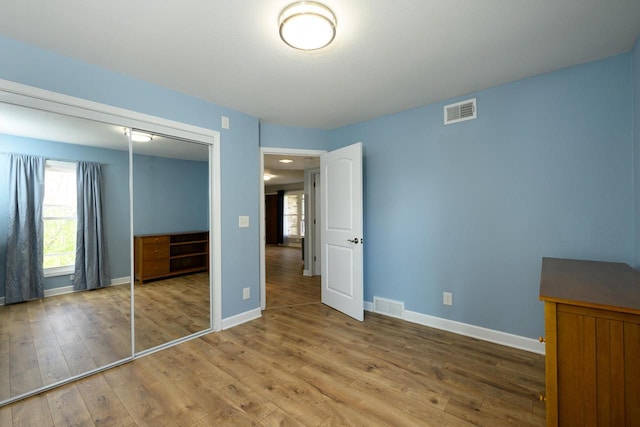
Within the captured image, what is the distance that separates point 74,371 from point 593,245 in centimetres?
410

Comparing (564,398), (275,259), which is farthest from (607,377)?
(275,259)

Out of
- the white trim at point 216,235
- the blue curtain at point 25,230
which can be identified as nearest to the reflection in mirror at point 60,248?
the blue curtain at point 25,230

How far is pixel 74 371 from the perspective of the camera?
2041 millimetres

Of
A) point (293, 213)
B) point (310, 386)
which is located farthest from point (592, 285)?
point (293, 213)

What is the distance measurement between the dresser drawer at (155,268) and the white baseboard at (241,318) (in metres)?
0.81

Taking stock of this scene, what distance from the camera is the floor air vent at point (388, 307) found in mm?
3123

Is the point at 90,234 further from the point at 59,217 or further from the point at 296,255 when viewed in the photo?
the point at 296,255

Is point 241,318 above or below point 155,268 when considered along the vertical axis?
below

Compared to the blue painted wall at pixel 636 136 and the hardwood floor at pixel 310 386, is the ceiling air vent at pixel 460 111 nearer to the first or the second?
the blue painted wall at pixel 636 136

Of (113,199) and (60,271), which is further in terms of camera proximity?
(113,199)

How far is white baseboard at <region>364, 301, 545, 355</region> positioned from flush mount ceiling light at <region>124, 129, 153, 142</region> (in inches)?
125

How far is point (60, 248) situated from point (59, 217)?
0.80 feet

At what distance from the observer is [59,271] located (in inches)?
82.5

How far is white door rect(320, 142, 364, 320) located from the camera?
3119 millimetres
